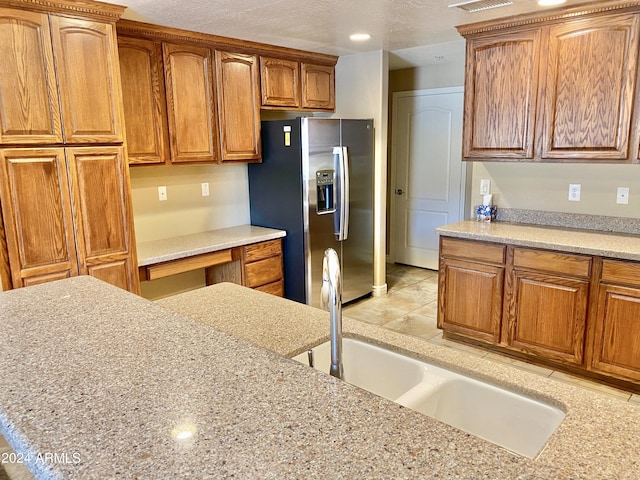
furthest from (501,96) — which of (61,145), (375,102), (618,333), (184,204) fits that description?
(61,145)

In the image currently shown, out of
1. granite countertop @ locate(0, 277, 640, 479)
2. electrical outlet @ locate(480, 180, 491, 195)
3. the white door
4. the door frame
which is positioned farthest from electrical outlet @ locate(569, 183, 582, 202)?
granite countertop @ locate(0, 277, 640, 479)

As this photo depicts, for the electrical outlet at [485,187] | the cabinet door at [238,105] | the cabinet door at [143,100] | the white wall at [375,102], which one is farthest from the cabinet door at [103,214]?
the electrical outlet at [485,187]

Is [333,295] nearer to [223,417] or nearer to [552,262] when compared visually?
[223,417]

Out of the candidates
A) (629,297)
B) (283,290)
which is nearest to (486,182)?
(629,297)

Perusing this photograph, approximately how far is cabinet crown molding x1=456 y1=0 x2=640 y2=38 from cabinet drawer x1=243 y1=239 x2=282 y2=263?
2142 millimetres

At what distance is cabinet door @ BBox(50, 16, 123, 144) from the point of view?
2578mm

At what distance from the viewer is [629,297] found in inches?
103

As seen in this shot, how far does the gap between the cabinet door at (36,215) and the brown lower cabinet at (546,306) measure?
2465 millimetres

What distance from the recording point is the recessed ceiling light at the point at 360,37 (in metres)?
3.54

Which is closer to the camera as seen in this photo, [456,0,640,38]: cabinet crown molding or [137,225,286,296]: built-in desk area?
[456,0,640,38]: cabinet crown molding

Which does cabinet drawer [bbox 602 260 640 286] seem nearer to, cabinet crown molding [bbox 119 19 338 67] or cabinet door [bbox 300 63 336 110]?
cabinet door [bbox 300 63 336 110]

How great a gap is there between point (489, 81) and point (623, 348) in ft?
6.27

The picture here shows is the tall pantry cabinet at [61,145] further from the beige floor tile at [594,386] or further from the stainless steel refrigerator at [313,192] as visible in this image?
the beige floor tile at [594,386]

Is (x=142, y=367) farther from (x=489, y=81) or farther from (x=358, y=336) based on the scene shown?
(x=489, y=81)
